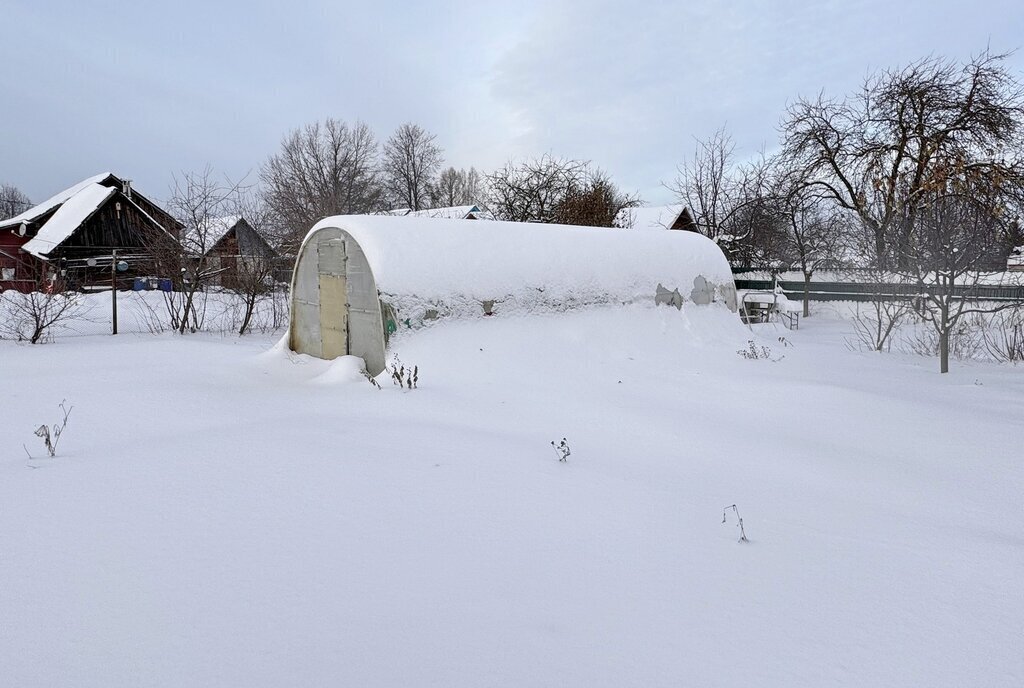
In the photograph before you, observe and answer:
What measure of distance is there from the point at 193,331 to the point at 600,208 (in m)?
12.6

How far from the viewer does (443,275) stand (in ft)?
27.6

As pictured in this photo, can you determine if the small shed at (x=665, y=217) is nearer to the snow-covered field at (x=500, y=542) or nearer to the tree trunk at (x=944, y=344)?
the tree trunk at (x=944, y=344)

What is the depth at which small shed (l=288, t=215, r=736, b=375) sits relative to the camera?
26.5ft

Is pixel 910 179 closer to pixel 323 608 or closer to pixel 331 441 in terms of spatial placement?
pixel 331 441

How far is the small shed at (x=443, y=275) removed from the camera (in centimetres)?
807

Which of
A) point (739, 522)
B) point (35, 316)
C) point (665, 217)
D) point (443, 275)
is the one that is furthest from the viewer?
point (665, 217)

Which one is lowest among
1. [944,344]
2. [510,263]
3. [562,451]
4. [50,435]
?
[562,451]

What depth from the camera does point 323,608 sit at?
2.39m

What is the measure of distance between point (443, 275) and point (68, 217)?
25.0 meters

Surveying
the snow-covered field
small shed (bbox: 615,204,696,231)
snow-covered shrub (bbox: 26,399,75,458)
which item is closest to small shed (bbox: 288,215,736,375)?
the snow-covered field

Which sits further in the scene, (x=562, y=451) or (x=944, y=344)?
(x=944, y=344)

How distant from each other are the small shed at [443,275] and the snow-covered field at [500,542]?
1978 mm

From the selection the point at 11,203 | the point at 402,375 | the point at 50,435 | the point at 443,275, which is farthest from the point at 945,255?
the point at 11,203

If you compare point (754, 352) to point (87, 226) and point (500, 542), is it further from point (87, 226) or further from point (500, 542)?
point (87, 226)
